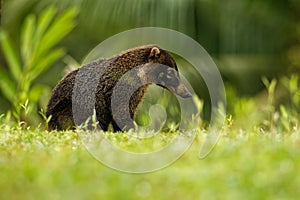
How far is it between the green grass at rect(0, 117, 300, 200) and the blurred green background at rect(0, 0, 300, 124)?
4117 mm

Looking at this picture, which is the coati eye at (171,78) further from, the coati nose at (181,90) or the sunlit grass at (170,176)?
the sunlit grass at (170,176)

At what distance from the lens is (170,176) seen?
2.37m

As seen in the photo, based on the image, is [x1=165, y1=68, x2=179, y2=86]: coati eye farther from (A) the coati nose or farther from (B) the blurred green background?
(B) the blurred green background

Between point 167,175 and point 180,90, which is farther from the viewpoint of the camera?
point 180,90

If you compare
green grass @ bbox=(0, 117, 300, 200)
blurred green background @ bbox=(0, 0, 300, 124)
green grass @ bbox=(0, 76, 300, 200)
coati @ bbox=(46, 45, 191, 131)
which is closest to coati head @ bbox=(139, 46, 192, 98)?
coati @ bbox=(46, 45, 191, 131)

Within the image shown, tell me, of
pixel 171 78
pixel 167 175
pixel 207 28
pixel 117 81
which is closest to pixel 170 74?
pixel 171 78

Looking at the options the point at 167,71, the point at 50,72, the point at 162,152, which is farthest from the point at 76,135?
the point at 50,72

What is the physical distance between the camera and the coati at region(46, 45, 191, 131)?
4047 millimetres

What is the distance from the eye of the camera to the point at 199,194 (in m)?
2.20

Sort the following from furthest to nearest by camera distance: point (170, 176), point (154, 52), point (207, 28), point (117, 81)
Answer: point (207, 28), point (154, 52), point (117, 81), point (170, 176)

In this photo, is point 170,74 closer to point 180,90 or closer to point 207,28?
point 180,90

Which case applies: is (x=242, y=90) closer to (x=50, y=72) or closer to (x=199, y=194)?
(x=50, y=72)

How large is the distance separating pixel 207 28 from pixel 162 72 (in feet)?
10.9

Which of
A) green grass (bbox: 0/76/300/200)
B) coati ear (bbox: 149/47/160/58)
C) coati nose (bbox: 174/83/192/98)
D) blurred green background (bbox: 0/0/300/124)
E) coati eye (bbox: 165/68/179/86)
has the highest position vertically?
green grass (bbox: 0/76/300/200)
